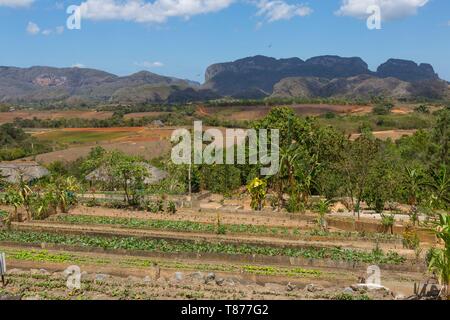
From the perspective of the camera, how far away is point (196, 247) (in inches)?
712

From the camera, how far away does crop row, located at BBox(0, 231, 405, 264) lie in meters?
16.8

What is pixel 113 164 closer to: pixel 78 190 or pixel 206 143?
pixel 78 190

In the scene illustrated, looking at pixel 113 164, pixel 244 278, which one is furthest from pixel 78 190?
pixel 244 278

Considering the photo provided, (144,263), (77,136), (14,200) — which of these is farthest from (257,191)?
(77,136)

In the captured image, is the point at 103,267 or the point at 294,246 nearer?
the point at 103,267

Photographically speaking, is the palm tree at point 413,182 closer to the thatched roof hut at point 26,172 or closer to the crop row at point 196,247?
the crop row at point 196,247

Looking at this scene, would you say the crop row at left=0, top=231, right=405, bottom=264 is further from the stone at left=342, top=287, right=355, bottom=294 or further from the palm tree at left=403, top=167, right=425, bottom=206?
the palm tree at left=403, top=167, right=425, bottom=206

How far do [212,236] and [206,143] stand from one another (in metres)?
19.1

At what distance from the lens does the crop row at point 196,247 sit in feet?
55.0

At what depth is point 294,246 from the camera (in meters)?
18.1

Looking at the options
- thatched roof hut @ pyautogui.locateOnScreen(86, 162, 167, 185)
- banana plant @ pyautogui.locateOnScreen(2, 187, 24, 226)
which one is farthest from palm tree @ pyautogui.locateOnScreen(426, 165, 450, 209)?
banana plant @ pyautogui.locateOnScreen(2, 187, 24, 226)
